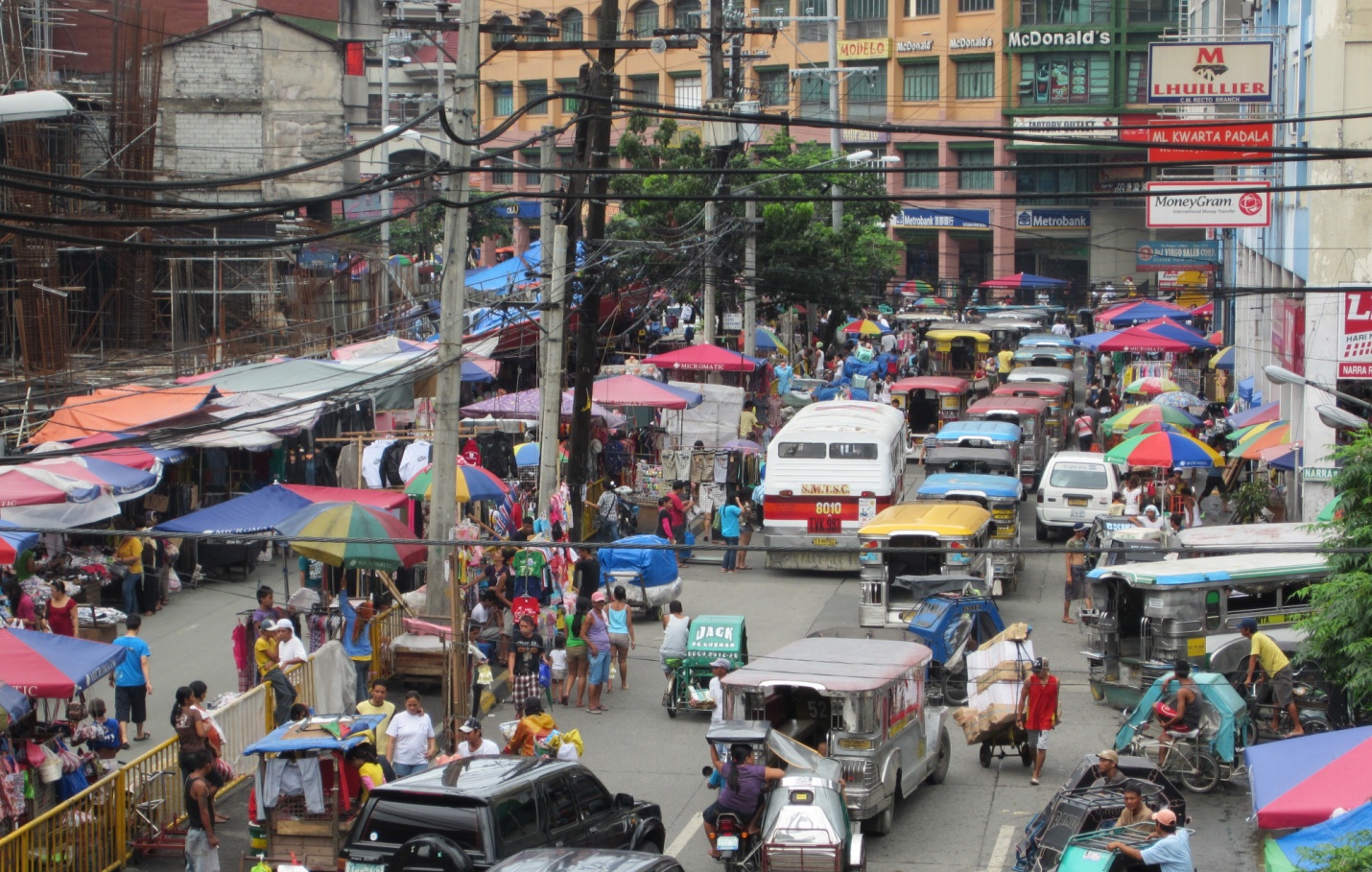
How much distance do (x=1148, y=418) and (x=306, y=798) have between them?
23433 millimetres

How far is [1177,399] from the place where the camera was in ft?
122

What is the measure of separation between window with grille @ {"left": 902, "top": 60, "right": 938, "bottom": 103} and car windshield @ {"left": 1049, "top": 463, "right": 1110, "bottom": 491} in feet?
165

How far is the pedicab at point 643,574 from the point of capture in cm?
2219

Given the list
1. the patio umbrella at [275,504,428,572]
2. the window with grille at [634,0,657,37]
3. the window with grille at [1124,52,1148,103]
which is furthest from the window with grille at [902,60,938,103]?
the patio umbrella at [275,504,428,572]

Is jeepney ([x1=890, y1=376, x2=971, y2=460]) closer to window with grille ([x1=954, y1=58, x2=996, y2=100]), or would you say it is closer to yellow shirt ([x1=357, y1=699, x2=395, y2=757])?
yellow shirt ([x1=357, y1=699, x2=395, y2=757])

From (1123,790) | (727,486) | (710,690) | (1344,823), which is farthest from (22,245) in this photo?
(1344,823)

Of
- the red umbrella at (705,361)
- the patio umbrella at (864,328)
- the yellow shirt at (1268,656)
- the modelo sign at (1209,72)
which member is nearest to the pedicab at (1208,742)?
the yellow shirt at (1268,656)

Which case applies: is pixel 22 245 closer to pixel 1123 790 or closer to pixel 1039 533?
pixel 1039 533

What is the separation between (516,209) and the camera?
2640 inches

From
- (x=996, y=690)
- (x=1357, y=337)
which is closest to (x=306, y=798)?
(x=996, y=690)

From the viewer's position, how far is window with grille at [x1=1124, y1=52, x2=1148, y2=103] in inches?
2837

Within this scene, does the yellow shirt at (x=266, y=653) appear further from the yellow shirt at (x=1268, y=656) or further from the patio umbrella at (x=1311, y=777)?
the yellow shirt at (x=1268, y=656)

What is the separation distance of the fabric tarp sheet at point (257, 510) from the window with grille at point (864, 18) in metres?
61.4

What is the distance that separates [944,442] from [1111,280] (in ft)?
158
